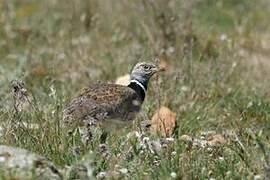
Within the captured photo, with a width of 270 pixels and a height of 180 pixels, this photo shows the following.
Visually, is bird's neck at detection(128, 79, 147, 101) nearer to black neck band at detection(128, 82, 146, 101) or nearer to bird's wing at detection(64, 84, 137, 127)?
black neck band at detection(128, 82, 146, 101)

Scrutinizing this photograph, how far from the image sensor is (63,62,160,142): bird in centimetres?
632

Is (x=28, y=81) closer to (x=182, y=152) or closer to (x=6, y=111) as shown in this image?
(x=6, y=111)

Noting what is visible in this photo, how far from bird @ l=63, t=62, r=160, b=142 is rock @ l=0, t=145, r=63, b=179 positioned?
0.88 metres

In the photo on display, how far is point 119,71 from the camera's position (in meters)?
9.40

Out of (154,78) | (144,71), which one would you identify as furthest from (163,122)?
(154,78)

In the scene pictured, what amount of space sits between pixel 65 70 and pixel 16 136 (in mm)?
3619

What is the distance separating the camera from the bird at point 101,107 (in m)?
6.32

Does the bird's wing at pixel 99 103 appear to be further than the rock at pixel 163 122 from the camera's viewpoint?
No

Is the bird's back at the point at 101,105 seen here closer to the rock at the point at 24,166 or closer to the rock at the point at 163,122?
the rock at the point at 163,122

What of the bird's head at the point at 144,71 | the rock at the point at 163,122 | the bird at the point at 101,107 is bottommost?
the rock at the point at 163,122

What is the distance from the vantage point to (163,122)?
22.3 ft

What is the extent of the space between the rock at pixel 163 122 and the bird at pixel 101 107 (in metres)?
0.23

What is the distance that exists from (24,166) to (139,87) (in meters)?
2.44

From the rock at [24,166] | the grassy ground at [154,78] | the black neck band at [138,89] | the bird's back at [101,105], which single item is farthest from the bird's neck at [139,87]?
the rock at [24,166]
